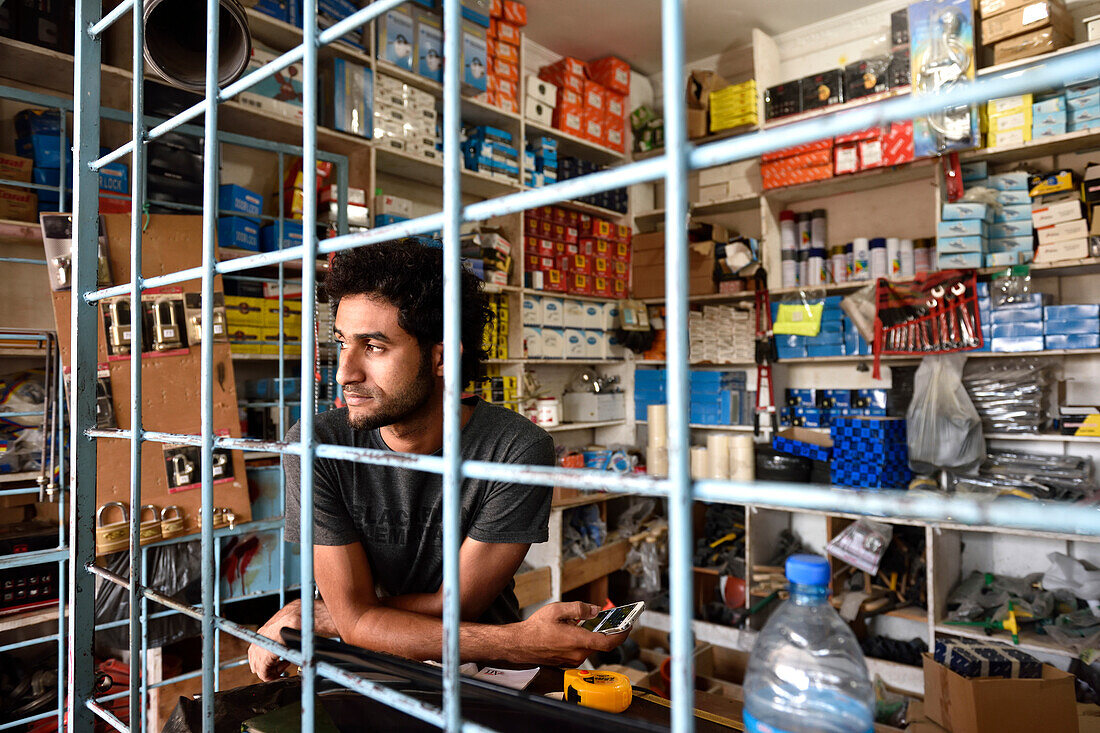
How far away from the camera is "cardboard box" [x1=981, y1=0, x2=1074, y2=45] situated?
2953 mm

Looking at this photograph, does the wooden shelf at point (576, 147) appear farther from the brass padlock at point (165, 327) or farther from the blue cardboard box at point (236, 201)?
the brass padlock at point (165, 327)

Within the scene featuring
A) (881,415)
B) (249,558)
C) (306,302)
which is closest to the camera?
(306,302)

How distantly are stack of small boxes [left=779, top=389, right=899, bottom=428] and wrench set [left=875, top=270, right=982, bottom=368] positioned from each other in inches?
12.2

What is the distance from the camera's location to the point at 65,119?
2.18 metres

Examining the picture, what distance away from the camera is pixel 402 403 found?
1.37m

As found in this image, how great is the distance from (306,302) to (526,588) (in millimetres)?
2751

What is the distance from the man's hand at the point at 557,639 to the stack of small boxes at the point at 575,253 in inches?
111

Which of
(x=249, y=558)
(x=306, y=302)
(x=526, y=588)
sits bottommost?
(x=526, y=588)

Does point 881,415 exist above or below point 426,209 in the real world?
below

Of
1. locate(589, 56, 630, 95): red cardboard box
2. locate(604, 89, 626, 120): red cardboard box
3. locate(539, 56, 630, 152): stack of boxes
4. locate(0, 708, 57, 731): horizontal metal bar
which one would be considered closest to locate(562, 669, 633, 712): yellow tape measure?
locate(0, 708, 57, 731): horizontal metal bar

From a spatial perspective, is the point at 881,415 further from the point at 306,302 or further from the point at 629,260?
the point at 306,302

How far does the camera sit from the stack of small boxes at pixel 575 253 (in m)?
3.94

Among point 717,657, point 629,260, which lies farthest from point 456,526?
point 629,260

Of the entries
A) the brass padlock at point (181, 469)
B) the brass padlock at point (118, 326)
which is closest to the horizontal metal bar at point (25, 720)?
the brass padlock at point (181, 469)
